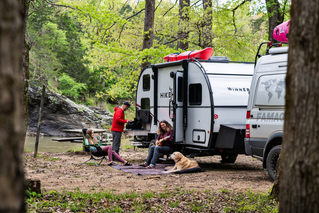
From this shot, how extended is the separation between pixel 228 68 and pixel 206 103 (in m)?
1.29

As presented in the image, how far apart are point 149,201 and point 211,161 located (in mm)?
6667

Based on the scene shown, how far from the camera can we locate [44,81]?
2823 centimetres

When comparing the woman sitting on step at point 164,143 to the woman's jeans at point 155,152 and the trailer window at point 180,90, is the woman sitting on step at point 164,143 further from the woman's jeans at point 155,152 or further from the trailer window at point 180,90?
the trailer window at point 180,90

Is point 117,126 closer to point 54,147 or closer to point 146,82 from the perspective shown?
point 146,82

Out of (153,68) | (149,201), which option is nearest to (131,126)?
(153,68)

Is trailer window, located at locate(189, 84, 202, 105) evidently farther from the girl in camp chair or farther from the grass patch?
the grass patch

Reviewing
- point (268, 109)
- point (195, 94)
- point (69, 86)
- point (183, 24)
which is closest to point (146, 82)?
point (195, 94)

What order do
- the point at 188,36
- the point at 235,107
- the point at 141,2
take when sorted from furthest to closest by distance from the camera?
the point at 141,2 → the point at 188,36 → the point at 235,107

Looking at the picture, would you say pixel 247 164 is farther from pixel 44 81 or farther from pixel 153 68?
pixel 44 81

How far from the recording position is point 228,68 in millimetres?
9820

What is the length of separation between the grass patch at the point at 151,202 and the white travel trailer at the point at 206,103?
3.34 m

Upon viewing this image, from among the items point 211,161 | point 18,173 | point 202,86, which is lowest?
point 211,161

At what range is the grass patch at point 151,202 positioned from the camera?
191 inches

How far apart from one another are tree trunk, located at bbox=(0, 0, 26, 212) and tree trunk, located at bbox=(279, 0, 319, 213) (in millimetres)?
1960
